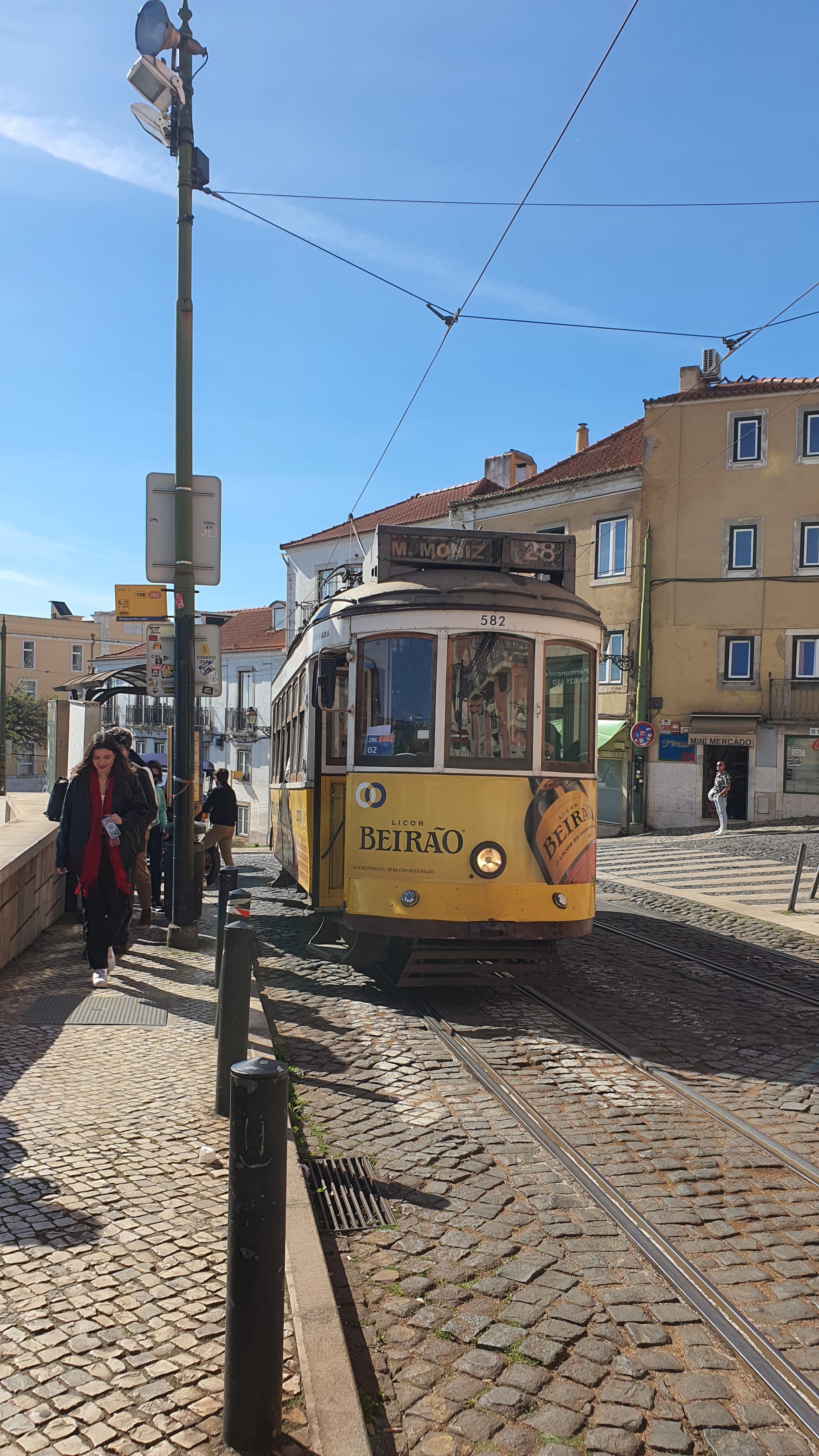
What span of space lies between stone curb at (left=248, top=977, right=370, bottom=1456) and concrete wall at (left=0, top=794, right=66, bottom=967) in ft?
14.1

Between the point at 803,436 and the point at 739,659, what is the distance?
241 inches

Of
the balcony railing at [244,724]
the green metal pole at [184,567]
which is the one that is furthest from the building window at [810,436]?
the balcony railing at [244,724]

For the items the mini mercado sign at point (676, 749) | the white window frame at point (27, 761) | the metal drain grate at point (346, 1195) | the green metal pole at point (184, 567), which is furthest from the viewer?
the white window frame at point (27, 761)

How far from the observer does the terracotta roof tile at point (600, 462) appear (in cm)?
3058

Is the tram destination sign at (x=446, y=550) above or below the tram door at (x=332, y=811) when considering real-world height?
above

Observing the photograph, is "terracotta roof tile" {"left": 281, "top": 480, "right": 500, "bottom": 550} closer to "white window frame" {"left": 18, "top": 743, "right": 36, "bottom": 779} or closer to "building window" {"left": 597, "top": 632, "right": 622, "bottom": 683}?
"building window" {"left": 597, "top": 632, "right": 622, "bottom": 683}

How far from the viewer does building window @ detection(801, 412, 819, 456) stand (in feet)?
94.4

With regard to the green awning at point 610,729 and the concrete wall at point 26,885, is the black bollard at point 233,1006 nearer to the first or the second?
the concrete wall at point 26,885

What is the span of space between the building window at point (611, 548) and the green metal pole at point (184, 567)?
2204 centimetres

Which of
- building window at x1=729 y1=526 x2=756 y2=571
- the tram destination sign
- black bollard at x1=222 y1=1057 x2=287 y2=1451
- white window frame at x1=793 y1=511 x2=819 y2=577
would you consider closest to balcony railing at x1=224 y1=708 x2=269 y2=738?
building window at x1=729 y1=526 x2=756 y2=571

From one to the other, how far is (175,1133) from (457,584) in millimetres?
4361

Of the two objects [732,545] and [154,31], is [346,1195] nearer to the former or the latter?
[154,31]

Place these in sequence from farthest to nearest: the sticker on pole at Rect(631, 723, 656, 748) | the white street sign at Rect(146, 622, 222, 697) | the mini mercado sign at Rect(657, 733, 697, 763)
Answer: the mini mercado sign at Rect(657, 733, 697, 763) → the sticker on pole at Rect(631, 723, 656, 748) → the white street sign at Rect(146, 622, 222, 697)

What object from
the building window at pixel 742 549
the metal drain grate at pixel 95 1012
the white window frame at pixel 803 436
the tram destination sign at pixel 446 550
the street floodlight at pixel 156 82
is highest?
the white window frame at pixel 803 436
